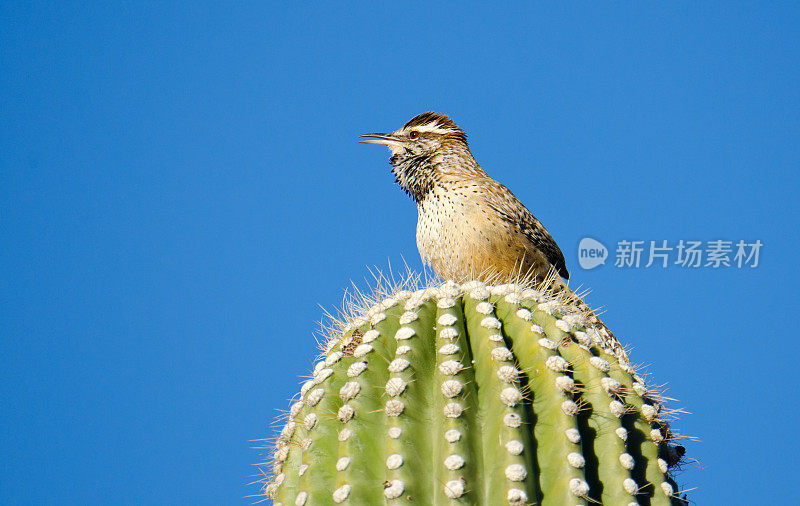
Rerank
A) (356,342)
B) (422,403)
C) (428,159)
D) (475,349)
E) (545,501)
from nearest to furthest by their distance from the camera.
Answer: (545,501) → (422,403) → (475,349) → (356,342) → (428,159)

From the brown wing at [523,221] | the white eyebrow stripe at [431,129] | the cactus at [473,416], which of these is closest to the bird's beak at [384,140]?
the white eyebrow stripe at [431,129]

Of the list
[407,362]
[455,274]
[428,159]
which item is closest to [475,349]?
[407,362]

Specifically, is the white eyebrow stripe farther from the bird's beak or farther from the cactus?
the cactus

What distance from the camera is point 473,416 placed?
2.27 m

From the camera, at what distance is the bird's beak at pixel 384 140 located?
16.1 feet

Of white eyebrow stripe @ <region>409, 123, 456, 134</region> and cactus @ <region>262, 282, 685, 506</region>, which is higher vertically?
white eyebrow stripe @ <region>409, 123, 456, 134</region>

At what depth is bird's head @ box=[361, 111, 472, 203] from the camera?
15.7 feet

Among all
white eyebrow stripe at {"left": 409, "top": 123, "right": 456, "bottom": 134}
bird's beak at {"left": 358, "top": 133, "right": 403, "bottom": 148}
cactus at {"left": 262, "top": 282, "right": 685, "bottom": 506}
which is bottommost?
cactus at {"left": 262, "top": 282, "right": 685, "bottom": 506}

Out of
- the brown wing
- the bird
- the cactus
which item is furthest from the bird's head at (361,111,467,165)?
the cactus

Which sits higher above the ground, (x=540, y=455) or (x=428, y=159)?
(x=428, y=159)

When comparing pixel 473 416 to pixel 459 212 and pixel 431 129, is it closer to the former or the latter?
pixel 459 212

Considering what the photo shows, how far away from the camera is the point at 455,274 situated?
4.43 m

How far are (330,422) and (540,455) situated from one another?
689 mm

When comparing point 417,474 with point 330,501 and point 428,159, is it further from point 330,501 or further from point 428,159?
point 428,159
